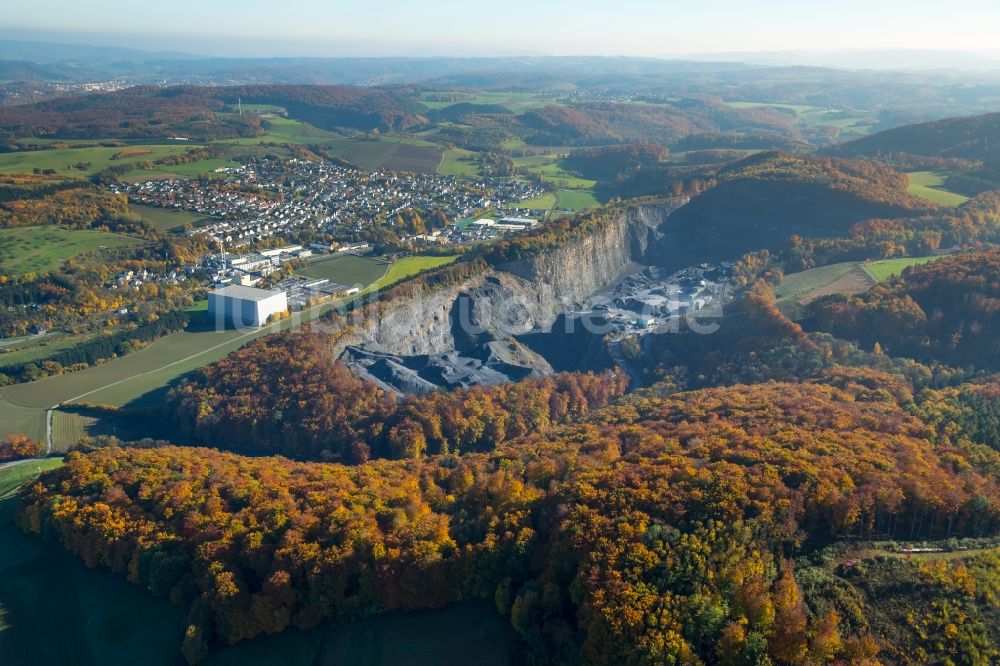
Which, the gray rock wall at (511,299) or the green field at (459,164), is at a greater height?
the green field at (459,164)

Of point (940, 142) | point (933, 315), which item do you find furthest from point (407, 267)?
point (940, 142)

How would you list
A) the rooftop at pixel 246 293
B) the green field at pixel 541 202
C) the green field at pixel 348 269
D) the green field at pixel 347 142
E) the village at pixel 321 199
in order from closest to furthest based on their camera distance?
the rooftop at pixel 246 293, the green field at pixel 348 269, the village at pixel 321 199, the green field at pixel 541 202, the green field at pixel 347 142

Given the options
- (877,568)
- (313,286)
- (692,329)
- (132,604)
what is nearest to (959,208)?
(692,329)

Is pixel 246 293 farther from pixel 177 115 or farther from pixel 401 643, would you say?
pixel 177 115

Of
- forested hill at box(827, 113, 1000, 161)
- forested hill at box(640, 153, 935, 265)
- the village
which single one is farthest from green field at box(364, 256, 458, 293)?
forested hill at box(827, 113, 1000, 161)

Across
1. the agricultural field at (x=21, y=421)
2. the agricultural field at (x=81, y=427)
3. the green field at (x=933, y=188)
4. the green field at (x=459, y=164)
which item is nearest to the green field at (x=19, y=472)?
the agricultural field at (x=81, y=427)

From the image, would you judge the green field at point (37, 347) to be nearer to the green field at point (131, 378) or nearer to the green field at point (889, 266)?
the green field at point (131, 378)

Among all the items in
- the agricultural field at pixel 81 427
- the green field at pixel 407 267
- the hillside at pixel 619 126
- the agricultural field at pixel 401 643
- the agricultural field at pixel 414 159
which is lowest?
the agricultural field at pixel 81 427
